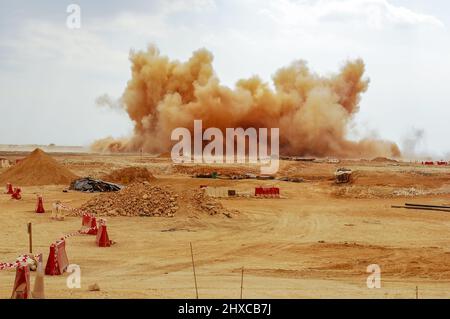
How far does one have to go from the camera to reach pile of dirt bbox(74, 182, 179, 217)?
21.1m

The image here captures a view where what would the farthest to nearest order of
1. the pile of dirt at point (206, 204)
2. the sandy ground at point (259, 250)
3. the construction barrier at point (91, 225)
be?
the pile of dirt at point (206, 204) → the construction barrier at point (91, 225) → the sandy ground at point (259, 250)

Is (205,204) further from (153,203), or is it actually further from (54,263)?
(54,263)

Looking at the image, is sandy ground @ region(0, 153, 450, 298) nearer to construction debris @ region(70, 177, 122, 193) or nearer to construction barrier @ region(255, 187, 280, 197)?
construction barrier @ region(255, 187, 280, 197)

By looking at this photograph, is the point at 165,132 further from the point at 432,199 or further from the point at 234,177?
the point at 432,199

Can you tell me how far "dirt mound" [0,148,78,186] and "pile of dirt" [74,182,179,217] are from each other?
14.5m

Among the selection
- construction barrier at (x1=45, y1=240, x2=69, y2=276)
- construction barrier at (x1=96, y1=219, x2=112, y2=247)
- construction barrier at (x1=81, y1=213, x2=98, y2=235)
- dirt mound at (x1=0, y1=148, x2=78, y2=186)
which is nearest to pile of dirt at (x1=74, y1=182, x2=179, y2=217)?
construction barrier at (x1=81, y1=213, x2=98, y2=235)

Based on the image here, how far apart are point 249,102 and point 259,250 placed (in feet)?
169

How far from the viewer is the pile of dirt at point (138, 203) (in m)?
21.1

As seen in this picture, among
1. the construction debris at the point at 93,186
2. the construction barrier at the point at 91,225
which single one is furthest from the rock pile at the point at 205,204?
the construction debris at the point at 93,186

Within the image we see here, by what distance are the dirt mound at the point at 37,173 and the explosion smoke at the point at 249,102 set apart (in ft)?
93.2

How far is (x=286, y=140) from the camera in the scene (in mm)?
71500

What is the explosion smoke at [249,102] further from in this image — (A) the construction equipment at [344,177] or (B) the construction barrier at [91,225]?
(B) the construction barrier at [91,225]
